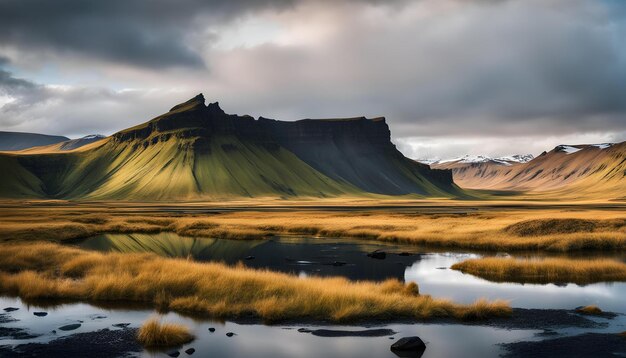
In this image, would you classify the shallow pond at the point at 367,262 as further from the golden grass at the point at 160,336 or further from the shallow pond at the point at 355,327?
the golden grass at the point at 160,336

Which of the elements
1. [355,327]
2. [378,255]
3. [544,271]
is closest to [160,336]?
Result: [355,327]

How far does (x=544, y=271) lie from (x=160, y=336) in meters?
32.8

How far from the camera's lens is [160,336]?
920 inches

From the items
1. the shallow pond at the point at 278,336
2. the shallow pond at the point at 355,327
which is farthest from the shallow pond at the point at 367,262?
the shallow pond at the point at 278,336

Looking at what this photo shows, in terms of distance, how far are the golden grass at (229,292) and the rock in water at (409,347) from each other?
5.33 meters

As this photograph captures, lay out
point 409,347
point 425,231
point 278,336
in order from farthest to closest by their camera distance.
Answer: point 425,231, point 278,336, point 409,347

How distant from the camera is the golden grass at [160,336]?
23.3 metres

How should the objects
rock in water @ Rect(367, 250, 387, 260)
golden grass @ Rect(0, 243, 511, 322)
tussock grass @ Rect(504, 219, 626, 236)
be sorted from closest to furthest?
golden grass @ Rect(0, 243, 511, 322), rock in water @ Rect(367, 250, 387, 260), tussock grass @ Rect(504, 219, 626, 236)

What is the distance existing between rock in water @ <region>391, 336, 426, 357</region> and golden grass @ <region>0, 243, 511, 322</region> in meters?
5.33

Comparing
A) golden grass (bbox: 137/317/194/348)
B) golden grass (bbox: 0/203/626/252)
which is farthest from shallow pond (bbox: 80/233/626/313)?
golden grass (bbox: 137/317/194/348)

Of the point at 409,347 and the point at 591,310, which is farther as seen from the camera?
the point at 591,310

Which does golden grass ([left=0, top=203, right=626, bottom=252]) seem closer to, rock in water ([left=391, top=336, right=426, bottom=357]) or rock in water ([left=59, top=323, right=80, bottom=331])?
rock in water ([left=59, top=323, right=80, bottom=331])

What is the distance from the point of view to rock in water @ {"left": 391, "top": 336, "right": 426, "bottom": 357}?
22.5 metres

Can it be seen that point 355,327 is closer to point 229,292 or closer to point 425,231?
point 229,292
